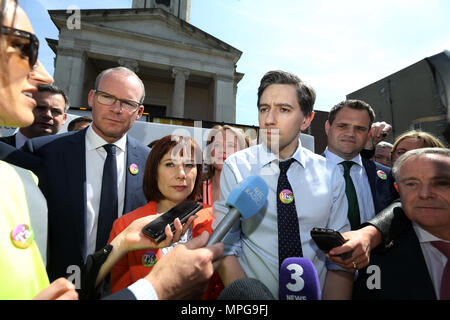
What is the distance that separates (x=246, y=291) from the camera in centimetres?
104

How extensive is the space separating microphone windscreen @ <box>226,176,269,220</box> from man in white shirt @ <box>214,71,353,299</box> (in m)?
0.38

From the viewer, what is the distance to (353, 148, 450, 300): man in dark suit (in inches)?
66.2

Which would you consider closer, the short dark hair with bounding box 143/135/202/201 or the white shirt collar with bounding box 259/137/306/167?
the white shirt collar with bounding box 259/137/306/167

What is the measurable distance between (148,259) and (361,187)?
237 cm

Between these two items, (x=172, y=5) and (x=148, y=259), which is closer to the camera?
Result: (x=148, y=259)

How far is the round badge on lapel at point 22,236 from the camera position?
95 centimetres

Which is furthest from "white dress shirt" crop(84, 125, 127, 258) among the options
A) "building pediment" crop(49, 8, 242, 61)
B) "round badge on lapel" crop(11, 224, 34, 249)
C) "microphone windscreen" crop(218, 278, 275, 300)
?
"building pediment" crop(49, 8, 242, 61)

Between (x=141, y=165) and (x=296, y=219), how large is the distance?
155 centimetres

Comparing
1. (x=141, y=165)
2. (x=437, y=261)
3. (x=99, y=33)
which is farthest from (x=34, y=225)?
(x=99, y=33)

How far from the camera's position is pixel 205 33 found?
888 inches

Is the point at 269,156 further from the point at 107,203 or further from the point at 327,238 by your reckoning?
the point at 107,203

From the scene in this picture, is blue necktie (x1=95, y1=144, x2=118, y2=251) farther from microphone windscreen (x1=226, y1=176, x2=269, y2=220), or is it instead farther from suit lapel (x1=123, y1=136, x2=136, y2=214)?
microphone windscreen (x1=226, y1=176, x2=269, y2=220)

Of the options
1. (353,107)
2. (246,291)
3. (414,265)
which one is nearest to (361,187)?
(353,107)

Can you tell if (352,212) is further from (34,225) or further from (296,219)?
(34,225)
